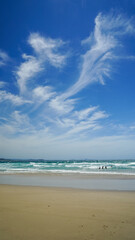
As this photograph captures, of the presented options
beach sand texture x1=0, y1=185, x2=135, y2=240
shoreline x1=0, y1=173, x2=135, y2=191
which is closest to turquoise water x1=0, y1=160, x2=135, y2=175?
shoreline x1=0, y1=173, x2=135, y2=191

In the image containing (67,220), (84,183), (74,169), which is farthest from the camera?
(74,169)

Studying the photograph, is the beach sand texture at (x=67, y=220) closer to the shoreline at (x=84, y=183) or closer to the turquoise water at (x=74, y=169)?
the shoreline at (x=84, y=183)

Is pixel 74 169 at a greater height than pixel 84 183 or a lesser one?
greater

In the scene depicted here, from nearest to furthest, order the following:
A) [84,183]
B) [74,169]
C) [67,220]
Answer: [67,220] → [84,183] → [74,169]

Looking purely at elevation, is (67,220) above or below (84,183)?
above

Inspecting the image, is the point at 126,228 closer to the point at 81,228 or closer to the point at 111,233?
the point at 111,233

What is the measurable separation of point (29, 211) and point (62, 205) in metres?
1.45

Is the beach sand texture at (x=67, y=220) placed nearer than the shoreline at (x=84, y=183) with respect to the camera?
Yes

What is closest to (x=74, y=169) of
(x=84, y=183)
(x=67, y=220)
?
(x=84, y=183)

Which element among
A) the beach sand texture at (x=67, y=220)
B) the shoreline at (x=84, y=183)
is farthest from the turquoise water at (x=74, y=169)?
the beach sand texture at (x=67, y=220)

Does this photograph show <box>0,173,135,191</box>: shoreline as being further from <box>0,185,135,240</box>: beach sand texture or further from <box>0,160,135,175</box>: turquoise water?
<box>0,160,135,175</box>: turquoise water

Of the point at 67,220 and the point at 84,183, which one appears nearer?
the point at 67,220

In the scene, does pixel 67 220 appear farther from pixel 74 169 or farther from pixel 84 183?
pixel 74 169

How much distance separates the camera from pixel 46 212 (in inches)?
249
